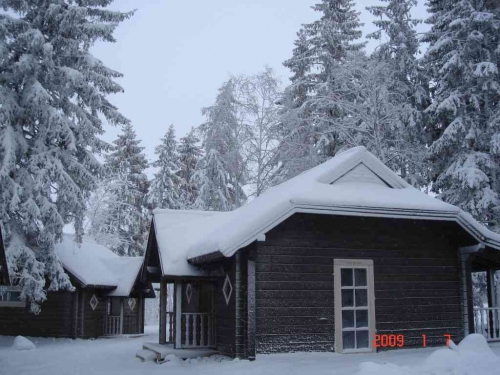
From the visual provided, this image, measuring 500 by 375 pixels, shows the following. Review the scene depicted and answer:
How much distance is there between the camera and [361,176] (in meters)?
14.5

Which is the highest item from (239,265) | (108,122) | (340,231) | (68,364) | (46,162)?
(108,122)

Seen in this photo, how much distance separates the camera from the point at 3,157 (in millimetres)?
19141

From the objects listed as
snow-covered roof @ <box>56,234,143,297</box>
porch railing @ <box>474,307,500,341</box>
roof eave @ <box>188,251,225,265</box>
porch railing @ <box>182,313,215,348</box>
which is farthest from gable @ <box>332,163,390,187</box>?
snow-covered roof @ <box>56,234,143,297</box>

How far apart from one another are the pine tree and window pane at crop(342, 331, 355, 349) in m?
27.6

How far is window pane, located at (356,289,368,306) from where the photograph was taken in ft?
43.9

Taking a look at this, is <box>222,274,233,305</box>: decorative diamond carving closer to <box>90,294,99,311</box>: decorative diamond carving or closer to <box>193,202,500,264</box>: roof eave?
<box>193,202,500,264</box>: roof eave

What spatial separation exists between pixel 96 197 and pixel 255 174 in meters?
12.8

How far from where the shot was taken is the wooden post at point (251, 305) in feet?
39.9

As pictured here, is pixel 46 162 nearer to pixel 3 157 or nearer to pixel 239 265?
pixel 3 157

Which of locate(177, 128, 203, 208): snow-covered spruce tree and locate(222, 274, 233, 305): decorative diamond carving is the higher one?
locate(177, 128, 203, 208): snow-covered spruce tree

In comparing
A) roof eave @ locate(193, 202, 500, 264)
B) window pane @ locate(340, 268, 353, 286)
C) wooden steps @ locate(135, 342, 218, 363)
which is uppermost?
roof eave @ locate(193, 202, 500, 264)

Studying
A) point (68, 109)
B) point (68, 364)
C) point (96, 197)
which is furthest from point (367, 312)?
point (96, 197)

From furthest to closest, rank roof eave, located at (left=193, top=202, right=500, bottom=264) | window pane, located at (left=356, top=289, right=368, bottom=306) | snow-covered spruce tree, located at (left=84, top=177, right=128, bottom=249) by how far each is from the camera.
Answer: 1. snow-covered spruce tree, located at (left=84, top=177, right=128, bottom=249)
2. window pane, located at (left=356, top=289, right=368, bottom=306)
3. roof eave, located at (left=193, top=202, right=500, bottom=264)

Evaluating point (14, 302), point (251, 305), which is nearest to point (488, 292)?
point (251, 305)
